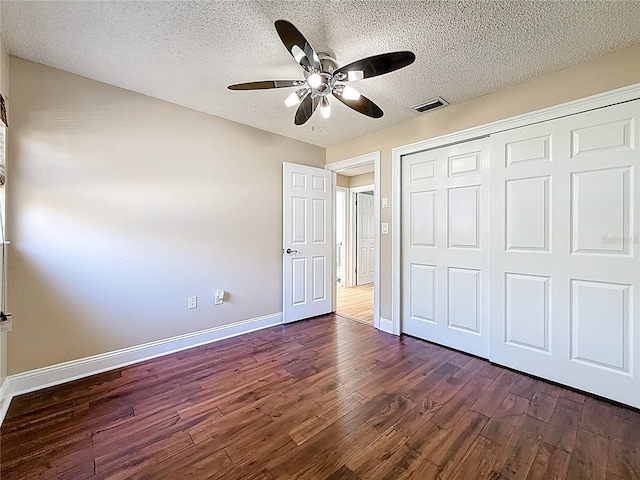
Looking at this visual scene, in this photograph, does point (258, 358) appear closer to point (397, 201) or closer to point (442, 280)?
point (442, 280)

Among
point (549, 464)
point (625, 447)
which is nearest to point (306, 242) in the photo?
point (549, 464)

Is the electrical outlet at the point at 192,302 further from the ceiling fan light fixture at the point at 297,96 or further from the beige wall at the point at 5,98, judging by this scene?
the ceiling fan light fixture at the point at 297,96

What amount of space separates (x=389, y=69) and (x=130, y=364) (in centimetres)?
308

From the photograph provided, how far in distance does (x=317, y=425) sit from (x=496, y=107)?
289cm

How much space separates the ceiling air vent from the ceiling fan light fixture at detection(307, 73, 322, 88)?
4.41 feet

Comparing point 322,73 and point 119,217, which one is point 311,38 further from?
point 119,217

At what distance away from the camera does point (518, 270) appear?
2264 mm

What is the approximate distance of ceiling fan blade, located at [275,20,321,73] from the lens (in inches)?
51.6

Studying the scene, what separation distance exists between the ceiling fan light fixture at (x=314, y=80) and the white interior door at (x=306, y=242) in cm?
174

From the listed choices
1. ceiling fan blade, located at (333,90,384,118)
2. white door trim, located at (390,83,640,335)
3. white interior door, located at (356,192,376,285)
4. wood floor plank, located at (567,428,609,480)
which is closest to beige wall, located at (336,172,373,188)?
white interior door, located at (356,192,376,285)

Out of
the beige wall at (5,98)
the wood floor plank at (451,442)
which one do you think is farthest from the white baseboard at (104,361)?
the wood floor plank at (451,442)

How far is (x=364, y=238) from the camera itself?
248 inches

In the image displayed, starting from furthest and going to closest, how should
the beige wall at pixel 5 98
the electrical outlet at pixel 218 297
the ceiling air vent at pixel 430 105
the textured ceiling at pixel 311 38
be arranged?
the electrical outlet at pixel 218 297 < the ceiling air vent at pixel 430 105 < the beige wall at pixel 5 98 < the textured ceiling at pixel 311 38

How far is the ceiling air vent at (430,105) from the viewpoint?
253 centimetres
